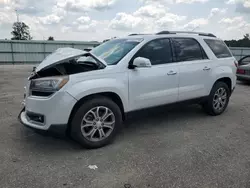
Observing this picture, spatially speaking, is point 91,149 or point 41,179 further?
point 91,149

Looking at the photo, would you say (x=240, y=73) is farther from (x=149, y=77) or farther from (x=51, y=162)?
(x=51, y=162)

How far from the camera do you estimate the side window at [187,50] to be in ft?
15.0

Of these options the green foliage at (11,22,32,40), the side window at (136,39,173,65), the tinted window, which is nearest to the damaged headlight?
the side window at (136,39,173,65)

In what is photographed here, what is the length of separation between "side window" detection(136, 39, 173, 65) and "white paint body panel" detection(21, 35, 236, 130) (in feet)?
0.29

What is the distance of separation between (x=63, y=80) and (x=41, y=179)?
1313 millimetres

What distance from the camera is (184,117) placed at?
530cm

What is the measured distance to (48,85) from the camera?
324 cm

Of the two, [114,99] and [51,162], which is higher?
[114,99]

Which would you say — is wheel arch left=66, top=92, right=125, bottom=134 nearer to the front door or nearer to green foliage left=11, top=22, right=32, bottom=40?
the front door

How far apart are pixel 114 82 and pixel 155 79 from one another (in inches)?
33.2

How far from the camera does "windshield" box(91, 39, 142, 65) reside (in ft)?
13.0

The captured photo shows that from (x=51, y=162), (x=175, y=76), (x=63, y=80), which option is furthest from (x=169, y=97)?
(x=51, y=162)

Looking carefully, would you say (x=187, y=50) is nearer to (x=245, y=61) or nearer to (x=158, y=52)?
(x=158, y=52)

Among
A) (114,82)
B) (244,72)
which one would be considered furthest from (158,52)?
(244,72)
